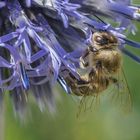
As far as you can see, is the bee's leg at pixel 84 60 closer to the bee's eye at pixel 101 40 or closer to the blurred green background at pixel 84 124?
the bee's eye at pixel 101 40

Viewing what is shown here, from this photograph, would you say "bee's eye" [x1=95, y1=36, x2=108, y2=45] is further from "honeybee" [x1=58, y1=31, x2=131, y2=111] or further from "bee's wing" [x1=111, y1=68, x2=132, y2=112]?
"bee's wing" [x1=111, y1=68, x2=132, y2=112]

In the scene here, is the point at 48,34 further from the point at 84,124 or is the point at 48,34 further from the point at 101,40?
the point at 84,124

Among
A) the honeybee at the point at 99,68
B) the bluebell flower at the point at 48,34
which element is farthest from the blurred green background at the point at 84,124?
the honeybee at the point at 99,68

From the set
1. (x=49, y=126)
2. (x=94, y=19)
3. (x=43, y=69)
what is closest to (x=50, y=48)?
(x=43, y=69)

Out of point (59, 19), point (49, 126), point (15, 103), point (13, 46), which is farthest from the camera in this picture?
point (49, 126)

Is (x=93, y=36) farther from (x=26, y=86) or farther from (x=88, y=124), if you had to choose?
(x=88, y=124)

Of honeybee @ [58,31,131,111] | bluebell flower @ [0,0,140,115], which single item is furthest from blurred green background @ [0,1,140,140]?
honeybee @ [58,31,131,111]
